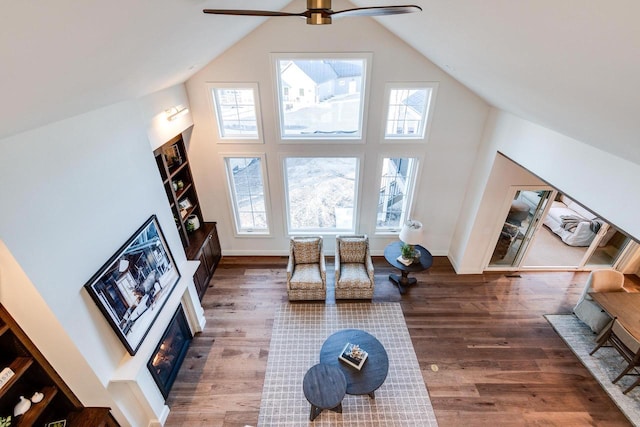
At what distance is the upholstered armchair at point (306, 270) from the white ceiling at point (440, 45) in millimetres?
3107

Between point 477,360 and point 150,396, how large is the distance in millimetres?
4048

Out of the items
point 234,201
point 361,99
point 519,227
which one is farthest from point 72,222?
point 519,227

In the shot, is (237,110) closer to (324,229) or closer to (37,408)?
(324,229)

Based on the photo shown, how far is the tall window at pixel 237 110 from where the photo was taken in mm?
4582

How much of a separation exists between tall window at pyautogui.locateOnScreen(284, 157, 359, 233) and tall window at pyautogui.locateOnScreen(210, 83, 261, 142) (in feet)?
2.63

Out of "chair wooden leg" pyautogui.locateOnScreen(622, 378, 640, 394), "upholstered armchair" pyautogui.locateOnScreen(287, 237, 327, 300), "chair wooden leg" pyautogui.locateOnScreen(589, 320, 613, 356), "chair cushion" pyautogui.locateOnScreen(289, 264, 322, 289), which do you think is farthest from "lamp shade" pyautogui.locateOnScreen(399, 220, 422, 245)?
"chair wooden leg" pyautogui.locateOnScreen(622, 378, 640, 394)

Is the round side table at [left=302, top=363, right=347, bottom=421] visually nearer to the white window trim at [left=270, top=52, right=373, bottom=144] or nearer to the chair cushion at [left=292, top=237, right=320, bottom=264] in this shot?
the chair cushion at [left=292, top=237, right=320, bottom=264]

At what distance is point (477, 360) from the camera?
4.12m

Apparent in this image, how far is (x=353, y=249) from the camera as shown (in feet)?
16.9

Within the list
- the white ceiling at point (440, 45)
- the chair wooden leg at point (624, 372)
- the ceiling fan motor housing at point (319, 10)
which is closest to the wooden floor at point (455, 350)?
the chair wooden leg at point (624, 372)

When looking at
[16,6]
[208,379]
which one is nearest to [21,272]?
[16,6]

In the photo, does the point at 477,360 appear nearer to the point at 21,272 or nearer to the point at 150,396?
the point at 150,396

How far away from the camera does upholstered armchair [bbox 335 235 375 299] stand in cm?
483

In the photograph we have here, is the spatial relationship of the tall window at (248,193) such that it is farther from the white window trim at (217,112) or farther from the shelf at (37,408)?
the shelf at (37,408)
